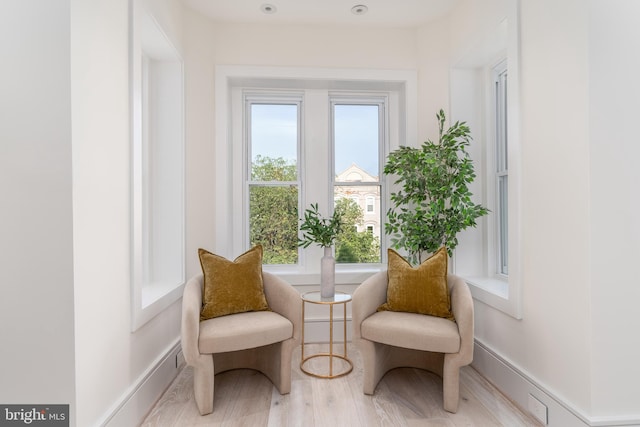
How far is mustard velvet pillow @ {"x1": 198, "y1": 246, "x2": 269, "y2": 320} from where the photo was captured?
233cm

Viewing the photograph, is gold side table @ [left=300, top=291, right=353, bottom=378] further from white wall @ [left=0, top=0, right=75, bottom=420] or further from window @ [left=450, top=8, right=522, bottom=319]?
white wall @ [left=0, top=0, right=75, bottom=420]

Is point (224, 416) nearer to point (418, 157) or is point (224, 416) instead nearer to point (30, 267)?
point (30, 267)

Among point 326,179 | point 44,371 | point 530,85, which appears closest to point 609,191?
point 530,85

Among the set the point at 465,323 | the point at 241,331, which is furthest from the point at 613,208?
the point at 241,331

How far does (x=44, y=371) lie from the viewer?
1.41 metres

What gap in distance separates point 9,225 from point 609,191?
2470 mm

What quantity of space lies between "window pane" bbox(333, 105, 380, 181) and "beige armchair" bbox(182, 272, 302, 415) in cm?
141

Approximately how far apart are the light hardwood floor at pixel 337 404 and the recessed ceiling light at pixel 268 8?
8.99 ft

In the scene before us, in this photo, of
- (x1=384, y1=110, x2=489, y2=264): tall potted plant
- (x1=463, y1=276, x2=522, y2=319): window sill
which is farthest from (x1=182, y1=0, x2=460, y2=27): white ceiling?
(x1=463, y1=276, x2=522, y2=319): window sill

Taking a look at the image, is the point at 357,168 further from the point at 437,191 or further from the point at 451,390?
the point at 451,390

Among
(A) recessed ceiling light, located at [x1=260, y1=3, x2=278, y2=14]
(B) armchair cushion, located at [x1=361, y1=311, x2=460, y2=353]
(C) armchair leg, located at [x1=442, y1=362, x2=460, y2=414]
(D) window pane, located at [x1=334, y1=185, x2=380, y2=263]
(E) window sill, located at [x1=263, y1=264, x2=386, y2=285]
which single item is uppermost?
(A) recessed ceiling light, located at [x1=260, y1=3, x2=278, y2=14]

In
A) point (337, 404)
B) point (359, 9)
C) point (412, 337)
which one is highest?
point (359, 9)

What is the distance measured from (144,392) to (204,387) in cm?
34

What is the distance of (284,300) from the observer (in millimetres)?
2416
